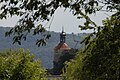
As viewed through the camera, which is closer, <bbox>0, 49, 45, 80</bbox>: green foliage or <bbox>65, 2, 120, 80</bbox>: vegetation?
<bbox>65, 2, 120, 80</bbox>: vegetation

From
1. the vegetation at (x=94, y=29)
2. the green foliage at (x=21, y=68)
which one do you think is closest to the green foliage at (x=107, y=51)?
the vegetation at (x=94, y=29)

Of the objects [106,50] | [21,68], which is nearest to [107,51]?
[106,50]

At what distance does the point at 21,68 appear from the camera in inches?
1082

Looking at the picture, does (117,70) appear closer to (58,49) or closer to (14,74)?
(14,74)

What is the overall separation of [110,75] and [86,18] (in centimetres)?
133

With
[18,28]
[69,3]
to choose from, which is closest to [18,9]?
[18,28]

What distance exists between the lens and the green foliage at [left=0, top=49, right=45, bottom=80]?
88.4 feet

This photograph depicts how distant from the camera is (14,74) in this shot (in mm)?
26953

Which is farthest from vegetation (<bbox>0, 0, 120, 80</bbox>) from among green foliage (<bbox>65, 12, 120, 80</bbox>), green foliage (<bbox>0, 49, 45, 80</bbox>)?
green foliage (<bbox>0, 49, 45, 80</bbox>)

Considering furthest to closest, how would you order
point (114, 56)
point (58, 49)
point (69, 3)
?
point (58, 49)
point (114, 56)
point (69, 3)

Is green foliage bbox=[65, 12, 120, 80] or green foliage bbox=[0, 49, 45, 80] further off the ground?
green foliage bbox=[65, 12, 120, 80]

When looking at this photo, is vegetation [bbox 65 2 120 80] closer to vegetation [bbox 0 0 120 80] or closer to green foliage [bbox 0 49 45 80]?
vegetation [bbox 0 0 120 80]

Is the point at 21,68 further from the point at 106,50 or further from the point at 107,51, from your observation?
the point at 107,51

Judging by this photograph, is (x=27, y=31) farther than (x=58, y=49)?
No
